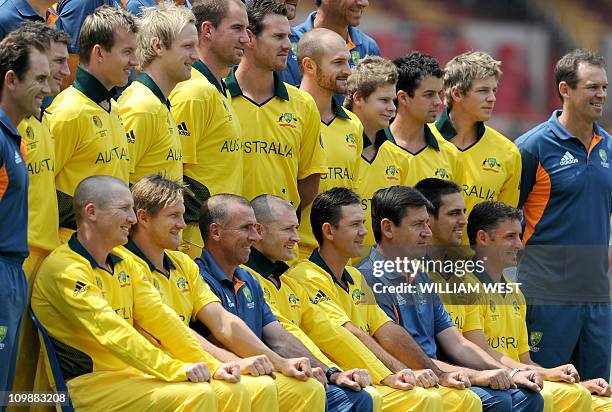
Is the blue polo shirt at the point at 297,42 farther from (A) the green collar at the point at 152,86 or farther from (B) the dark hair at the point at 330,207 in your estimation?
(A) the green collar at the point at 152,86

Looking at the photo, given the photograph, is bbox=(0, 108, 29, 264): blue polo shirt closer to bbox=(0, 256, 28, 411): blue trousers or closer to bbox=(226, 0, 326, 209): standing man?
bbox=(0, 256, 28, 411): blue trousers

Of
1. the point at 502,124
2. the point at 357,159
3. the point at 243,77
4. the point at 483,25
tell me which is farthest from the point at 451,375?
the point at 483,25

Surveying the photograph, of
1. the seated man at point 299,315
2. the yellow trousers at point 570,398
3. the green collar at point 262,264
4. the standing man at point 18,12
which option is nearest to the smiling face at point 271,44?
the seated man at point 299,315

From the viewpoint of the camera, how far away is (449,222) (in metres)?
8.23

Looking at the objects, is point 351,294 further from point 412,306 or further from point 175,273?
point 175,273

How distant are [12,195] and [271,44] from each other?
2414 mm

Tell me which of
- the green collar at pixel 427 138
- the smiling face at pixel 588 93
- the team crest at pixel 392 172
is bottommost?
the team crest at pixel 392 172

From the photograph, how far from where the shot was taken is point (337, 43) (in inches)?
320

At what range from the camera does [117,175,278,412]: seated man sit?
6.43m

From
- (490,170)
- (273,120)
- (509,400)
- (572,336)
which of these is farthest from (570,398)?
(273,120)

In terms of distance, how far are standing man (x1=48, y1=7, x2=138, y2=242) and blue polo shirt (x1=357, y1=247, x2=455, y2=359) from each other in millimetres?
1797

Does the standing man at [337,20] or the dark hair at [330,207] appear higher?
the standing man at [337,20]

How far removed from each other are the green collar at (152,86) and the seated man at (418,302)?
1.60 m

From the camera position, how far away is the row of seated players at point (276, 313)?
5.96 meters
